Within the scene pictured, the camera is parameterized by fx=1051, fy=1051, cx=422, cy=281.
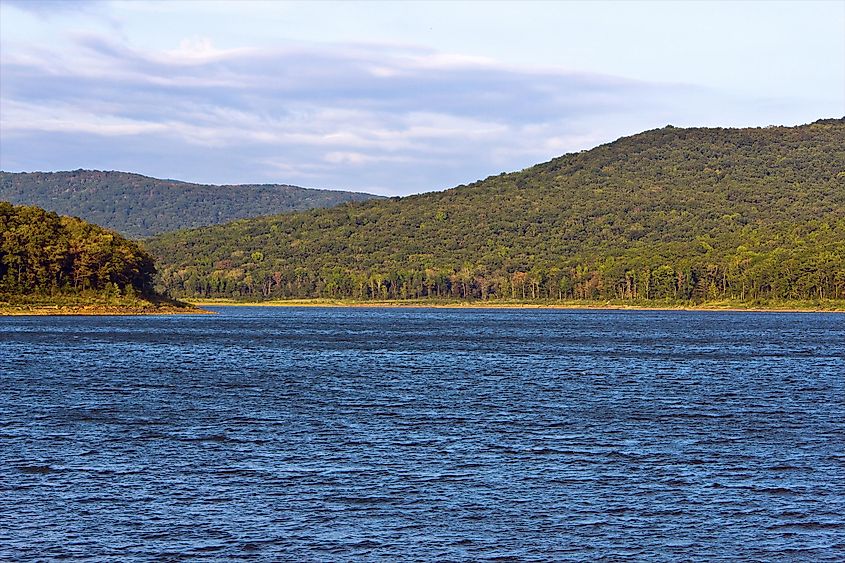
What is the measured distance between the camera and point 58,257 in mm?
165000

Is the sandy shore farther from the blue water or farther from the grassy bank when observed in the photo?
the blue water

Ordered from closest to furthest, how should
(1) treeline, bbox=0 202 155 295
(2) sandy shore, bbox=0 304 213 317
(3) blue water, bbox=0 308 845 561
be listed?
(3) blue water, bbox=0 308 845 561 < (1) treeline, bbox=0 202 155 295 < (2) sandy shore, bbox=0 304 213 317

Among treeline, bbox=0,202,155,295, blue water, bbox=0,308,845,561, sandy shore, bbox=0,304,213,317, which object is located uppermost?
treeline, bbox=0,202,155,295

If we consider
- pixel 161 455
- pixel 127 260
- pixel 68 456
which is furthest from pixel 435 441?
pixel 127 260

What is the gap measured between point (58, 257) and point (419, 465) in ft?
471

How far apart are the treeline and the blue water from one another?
9801cm

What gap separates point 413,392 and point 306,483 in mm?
26842

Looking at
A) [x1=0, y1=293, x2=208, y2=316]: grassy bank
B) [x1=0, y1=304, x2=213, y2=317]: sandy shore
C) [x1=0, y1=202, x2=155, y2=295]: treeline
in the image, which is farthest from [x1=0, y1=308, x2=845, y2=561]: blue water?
[x1=0, y1=304, x2=213, y2=317]: sandy shore

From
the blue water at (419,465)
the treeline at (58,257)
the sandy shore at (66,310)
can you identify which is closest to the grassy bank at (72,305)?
the sandy shore at (66,310)

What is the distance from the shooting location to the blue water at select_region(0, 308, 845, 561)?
2447cm

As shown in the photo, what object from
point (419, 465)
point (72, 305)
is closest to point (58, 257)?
point (72, 305)

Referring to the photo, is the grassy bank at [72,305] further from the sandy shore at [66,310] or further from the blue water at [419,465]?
the blue water at [419,465]

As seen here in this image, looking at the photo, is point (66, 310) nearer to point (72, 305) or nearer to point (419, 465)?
point (72, 305)

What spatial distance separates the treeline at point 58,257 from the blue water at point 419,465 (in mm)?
98009
